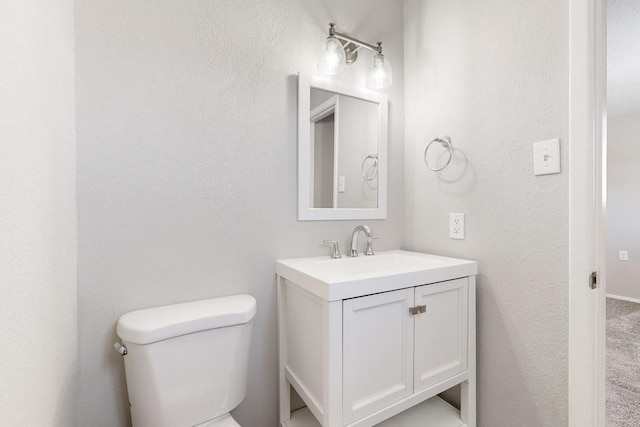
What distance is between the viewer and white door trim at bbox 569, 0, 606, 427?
95 centimetres

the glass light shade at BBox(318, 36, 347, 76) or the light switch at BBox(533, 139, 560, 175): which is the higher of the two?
the glass light shade at BBox(318, 36, 347, 76)

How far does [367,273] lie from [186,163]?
813 mm

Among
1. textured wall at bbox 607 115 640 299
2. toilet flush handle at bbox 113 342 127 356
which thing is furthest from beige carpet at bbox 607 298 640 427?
toilet flush handle at bbox 113 342 127 356

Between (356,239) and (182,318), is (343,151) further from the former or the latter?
(182,318)

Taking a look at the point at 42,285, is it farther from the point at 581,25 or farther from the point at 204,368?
the point at 581,25

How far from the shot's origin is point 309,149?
135 cm

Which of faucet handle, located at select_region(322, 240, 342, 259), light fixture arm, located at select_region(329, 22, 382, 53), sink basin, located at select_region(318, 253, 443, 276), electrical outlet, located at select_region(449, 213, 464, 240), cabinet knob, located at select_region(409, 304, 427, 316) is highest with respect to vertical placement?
light fixture arm, located at select_region(329, 22, 382, 53)

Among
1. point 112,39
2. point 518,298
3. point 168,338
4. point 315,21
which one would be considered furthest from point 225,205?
point 518,298

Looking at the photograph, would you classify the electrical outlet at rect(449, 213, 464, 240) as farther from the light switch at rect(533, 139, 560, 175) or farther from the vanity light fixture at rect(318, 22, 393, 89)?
the vanity light fixture at rect(318, 22, 393, 89)

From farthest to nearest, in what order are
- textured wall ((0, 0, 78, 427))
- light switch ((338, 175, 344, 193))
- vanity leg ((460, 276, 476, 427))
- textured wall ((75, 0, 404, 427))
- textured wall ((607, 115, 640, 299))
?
textured wall ((607, 115, 640, 299)), light switch ((338, 175, 344, 193)), vanity leg ((460, 276, 476, 427)), textured wall ((75, 0, 404, 427)), textured wall ((0, 0, 78, 427))

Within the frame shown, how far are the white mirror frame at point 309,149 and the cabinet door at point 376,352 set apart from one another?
0.55 m

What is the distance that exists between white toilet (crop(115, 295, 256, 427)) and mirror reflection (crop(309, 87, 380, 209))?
25.6 inches

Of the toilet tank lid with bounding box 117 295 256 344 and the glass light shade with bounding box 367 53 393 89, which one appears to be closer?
the toilet tank lid with bounding box 117 295 256 344

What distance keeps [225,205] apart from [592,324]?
4.49ft
